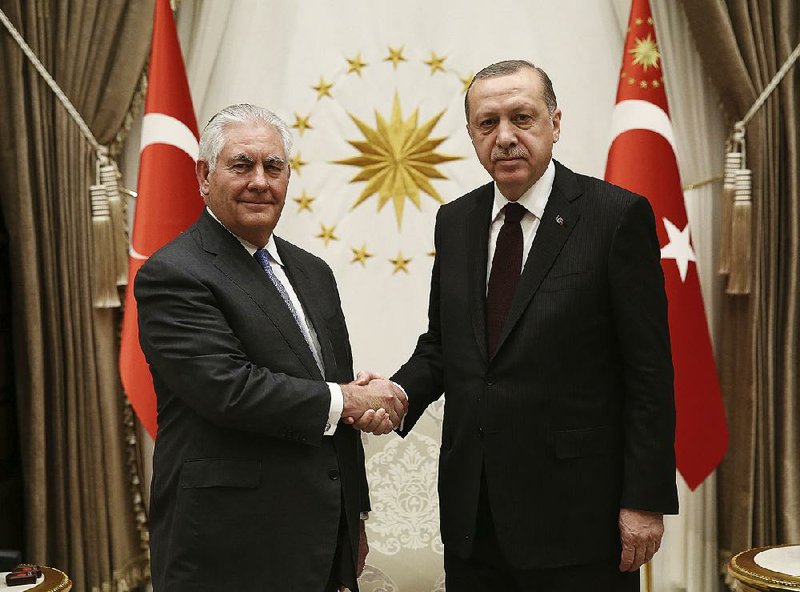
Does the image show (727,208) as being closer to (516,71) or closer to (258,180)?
(516,71)

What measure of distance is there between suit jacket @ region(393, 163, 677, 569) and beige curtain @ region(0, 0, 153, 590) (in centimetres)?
197

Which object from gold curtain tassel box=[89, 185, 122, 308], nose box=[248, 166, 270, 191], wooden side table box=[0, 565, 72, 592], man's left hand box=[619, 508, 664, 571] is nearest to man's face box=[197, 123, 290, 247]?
nose box=[248, 166, 270, 191]

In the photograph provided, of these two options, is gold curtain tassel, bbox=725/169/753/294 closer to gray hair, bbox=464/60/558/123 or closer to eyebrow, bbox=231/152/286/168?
gray hair, bbox=464/60/558/123

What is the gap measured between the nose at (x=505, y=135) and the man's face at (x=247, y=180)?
1.75ft

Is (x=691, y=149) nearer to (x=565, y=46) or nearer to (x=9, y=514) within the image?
(x=565, y=46)

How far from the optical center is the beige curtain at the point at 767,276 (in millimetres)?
3438

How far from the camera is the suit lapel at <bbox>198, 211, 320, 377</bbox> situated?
2.13 meters

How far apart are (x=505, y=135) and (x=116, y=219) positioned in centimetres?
199

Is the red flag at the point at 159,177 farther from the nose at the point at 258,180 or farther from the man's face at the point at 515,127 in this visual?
the man's face at the point at 515,127

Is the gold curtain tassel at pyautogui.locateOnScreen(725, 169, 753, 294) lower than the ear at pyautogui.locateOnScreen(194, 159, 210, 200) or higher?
lower

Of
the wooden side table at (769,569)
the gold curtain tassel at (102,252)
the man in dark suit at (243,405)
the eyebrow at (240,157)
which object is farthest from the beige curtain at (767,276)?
the gold curtain tassel at (102,252)

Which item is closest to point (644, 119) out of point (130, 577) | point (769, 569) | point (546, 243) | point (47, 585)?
point (546, 243)

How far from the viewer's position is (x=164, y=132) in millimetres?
3482

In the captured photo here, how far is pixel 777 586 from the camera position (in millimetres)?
2475
